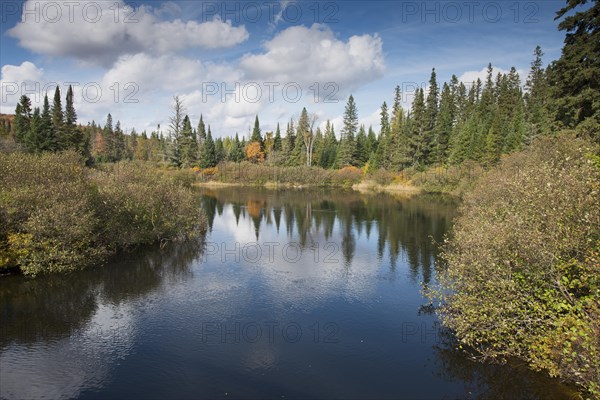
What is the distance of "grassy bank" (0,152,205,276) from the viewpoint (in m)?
24.1

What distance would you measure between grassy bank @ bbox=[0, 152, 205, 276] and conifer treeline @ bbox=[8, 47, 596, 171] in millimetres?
34325

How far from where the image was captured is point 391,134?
98.4 meters

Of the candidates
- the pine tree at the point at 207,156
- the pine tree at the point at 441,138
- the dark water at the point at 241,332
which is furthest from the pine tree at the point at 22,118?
the pine tree at the point at 441,138

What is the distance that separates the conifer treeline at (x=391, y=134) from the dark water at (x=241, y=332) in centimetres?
4136

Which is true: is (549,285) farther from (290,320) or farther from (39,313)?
(39,313)

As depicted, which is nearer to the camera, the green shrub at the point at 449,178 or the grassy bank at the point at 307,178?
the green shrub at the point at 449,178

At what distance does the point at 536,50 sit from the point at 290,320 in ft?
372

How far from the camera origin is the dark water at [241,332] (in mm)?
14938

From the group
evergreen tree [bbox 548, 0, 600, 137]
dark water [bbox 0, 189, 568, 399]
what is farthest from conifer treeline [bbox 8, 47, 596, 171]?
dark water [bbox 0, 189, 568, 399]

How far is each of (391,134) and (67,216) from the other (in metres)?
83.5

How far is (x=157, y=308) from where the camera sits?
21.8m

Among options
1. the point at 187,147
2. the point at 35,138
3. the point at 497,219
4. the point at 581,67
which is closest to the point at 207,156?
the point at 187,147

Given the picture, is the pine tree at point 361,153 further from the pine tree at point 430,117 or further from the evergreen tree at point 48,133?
the evergreen tree at point 48,133

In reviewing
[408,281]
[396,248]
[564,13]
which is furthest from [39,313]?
[564,13]
